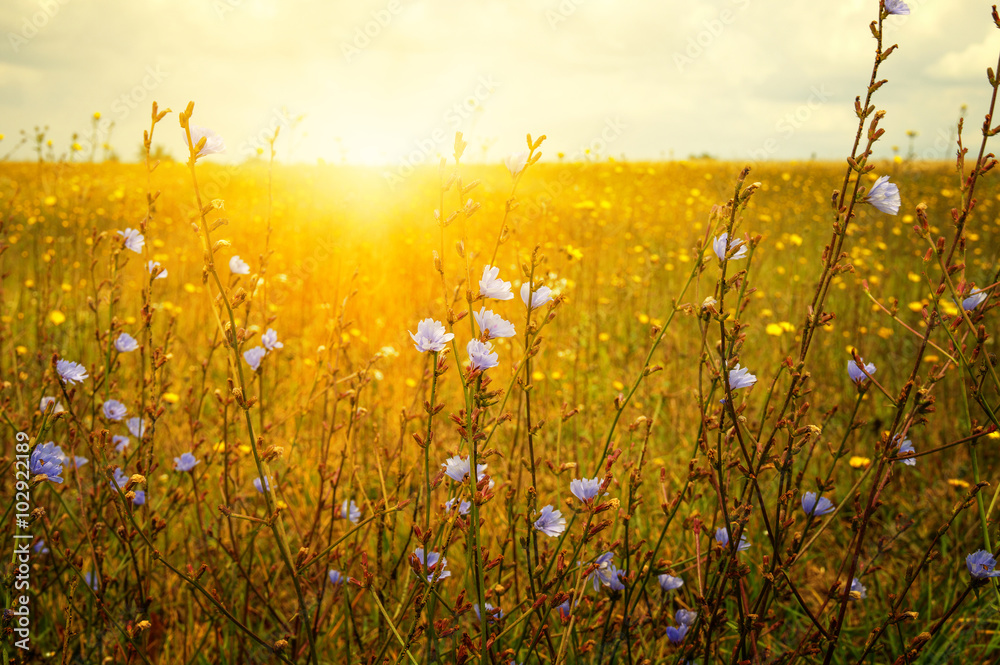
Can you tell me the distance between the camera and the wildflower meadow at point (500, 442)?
1.16m

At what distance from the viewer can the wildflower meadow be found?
1161mm

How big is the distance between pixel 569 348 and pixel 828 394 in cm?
146

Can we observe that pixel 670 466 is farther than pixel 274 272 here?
No

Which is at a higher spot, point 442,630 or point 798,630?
point 442,630

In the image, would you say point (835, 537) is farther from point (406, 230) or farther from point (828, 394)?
point (406, 230)

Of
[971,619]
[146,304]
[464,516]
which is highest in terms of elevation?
[146,304]

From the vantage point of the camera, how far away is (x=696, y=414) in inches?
116

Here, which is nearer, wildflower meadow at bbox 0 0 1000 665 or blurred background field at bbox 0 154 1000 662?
wildflower meadow at bbox 0 0 1000 665

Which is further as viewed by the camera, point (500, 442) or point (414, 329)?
point (414, 329)

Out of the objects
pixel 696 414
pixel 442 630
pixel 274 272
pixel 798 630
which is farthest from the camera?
pixel 274 272

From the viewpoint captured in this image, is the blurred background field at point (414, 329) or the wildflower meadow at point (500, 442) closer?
the wildflower meadow at point (500, 442)

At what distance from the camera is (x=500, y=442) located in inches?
112

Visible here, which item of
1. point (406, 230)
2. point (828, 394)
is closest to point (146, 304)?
point (828, 394)

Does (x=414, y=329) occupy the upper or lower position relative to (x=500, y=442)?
upper
